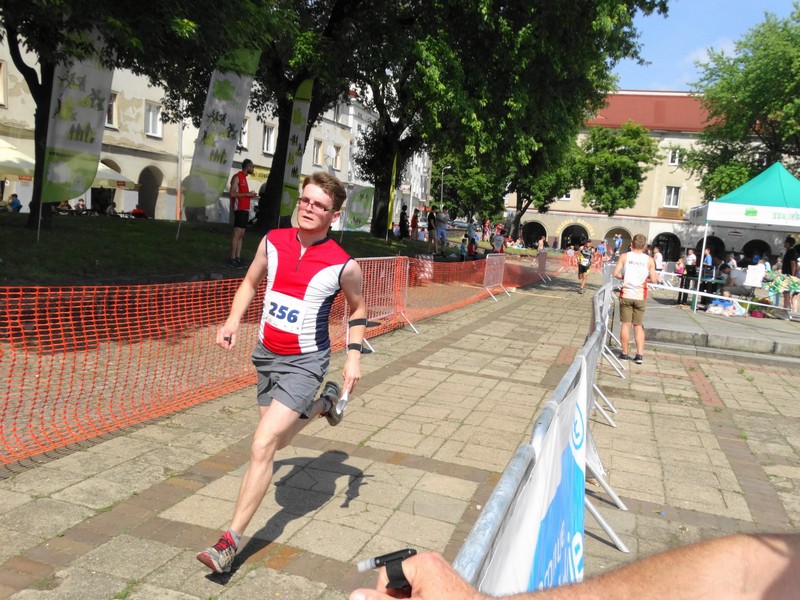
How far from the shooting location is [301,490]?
442 cm

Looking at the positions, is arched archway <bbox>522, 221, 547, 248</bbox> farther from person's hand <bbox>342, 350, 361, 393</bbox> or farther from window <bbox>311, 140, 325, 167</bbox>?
person's hand <bbox>342, 350, 361, 393</bbox>

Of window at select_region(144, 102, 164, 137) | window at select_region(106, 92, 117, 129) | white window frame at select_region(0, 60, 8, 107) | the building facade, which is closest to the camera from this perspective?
white window frame at select_region(0, 60, 8, 107)

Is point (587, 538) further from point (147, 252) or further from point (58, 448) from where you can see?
point (147, 252)

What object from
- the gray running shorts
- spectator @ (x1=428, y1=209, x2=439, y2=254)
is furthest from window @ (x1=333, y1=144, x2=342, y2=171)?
the gray running shorts

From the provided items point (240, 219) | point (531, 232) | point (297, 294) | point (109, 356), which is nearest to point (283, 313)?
point (297, 294)

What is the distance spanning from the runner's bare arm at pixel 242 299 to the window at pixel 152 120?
1244 inches

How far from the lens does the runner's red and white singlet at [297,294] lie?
3.64m

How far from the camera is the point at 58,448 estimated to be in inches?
185

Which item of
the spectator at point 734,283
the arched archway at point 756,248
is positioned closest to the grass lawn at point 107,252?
the spectator at point 734,283

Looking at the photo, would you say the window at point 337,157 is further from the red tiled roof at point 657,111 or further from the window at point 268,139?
the red tiled roof at point 657,111

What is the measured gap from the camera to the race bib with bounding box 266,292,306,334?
364 centimetres

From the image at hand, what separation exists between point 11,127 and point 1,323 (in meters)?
23.3

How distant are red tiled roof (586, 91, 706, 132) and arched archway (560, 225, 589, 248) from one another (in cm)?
1028

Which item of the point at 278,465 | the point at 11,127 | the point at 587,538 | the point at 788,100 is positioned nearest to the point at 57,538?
the point at 278,465
